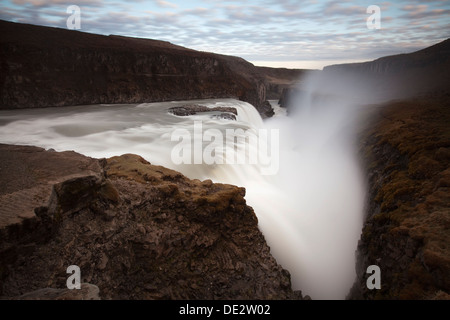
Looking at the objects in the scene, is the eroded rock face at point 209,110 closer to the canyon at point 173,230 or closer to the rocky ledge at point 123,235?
the canyon at point 173,230

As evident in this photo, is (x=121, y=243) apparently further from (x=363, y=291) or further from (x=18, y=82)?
(x=18, y=82)

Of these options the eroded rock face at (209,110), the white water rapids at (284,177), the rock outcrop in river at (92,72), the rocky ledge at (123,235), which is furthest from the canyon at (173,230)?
the rock outcrop in river at (92,72)

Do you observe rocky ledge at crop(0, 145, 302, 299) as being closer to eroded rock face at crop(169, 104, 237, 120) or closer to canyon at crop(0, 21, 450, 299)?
canyon at crop(0, 21, 450, 299)

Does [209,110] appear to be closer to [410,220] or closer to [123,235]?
[123,235]

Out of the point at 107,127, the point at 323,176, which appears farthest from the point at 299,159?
the point at 107,127
